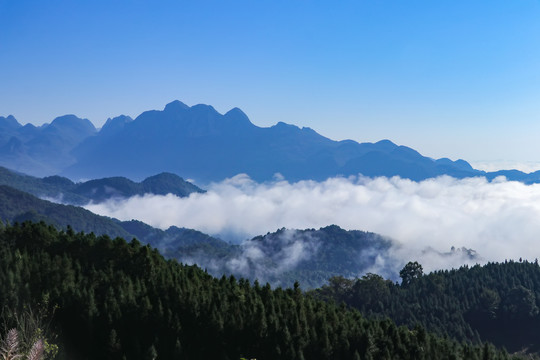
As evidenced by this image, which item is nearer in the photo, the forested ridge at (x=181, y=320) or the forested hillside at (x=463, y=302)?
the forested ridge at (x=181, y=320)

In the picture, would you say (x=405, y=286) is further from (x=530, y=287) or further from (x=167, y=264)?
(x=167, y=264)

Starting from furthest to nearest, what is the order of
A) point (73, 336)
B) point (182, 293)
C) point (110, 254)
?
point (110, 254)
point (182, 293)
point (73, 336)

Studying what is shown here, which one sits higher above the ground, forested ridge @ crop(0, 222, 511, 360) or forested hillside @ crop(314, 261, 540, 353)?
forested ridge @ crop(0, 222, 511, 360)

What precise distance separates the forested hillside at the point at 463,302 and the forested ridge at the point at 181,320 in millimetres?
67552

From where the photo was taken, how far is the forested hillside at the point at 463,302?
14438 cm

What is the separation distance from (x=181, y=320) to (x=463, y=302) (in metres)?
116

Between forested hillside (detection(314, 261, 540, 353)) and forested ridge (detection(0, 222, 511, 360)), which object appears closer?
forested ridge (detection(0, 222, 511, 360))

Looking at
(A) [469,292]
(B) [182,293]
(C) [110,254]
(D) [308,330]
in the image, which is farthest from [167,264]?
(A) [469,292]

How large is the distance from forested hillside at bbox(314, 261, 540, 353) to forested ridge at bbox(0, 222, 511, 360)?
67.6 metres

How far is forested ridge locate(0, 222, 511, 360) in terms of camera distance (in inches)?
2665

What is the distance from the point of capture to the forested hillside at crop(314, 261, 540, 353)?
474ft

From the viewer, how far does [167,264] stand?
90562 millimetres

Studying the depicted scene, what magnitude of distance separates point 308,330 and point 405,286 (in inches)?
4699

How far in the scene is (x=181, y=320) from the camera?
2817 inches
